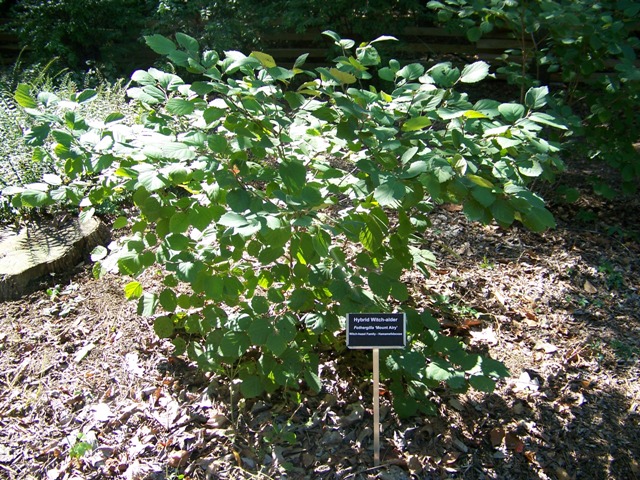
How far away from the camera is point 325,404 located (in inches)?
107

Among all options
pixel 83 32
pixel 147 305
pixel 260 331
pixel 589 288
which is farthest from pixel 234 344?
pixel 83 32

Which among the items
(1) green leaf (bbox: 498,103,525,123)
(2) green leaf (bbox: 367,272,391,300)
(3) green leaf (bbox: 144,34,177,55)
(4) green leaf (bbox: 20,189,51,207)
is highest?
(3) green leaf (bbox: 144,34,177,55)

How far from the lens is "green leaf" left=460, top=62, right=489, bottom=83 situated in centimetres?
209

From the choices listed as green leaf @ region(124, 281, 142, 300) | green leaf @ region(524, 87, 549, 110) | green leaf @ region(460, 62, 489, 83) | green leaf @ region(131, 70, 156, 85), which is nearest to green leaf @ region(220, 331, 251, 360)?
green leaf @ region(124, 281, 142, 300)

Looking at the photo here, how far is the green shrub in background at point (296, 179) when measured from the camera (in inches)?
77.4

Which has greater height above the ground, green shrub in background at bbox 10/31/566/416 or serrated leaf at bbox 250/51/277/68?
serrated leaf at bbox 250/51/277/68

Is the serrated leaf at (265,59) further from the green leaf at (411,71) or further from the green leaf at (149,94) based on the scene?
the green leaf at (411,71)

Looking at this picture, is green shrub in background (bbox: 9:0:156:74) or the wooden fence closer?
the wooden fence

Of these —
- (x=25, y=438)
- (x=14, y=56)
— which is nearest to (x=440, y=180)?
(x=25, y=438)

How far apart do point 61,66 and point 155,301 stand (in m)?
5.86

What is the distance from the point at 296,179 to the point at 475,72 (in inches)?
29.7

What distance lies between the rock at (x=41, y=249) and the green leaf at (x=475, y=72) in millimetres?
2145

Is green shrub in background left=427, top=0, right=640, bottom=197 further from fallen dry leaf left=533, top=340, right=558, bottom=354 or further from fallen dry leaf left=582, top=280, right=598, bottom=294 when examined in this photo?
fallen dry leaf left=533, top=340, right=558, bottom=354

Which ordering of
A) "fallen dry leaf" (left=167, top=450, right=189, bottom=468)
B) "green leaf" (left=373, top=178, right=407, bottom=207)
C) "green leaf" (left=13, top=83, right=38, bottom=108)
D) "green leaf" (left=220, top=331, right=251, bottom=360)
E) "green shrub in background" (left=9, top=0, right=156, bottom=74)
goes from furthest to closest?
1. "green shrub in background" (left=9, top=0, right=156, bottom=74)
2. "fallen dry leaf" (left=167, top=450, right=189, bottom=468)
3. "green leaf" (left=220, top=331, right=251, bottom=360)
4. "green leaf" (left=13, top=83, right=38, bottom=108)
5. "green leaf" (left=373, top=178, right=407, bottom=207)
